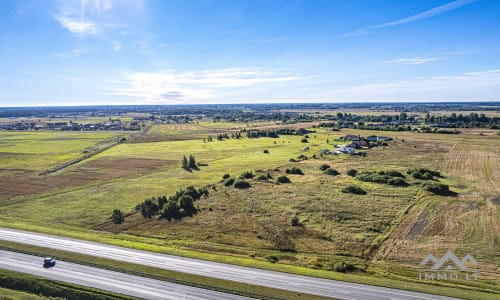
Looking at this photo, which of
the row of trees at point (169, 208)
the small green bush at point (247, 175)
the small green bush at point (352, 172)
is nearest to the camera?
the row of trees at point (169, 208)

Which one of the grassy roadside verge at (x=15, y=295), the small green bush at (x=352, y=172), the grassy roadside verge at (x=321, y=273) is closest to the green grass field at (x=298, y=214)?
the grassy roadside verge at (x=321, y=273)

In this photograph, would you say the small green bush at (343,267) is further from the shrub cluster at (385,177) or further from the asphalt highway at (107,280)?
the shrub cluster at (385,177)

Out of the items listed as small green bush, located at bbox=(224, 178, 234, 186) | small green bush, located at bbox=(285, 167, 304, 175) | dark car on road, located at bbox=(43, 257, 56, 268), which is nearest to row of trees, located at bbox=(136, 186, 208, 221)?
small green bush, located at bbox=(224, 178, 234, 186)

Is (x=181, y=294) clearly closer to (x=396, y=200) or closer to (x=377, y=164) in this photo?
(x=396, y=200)

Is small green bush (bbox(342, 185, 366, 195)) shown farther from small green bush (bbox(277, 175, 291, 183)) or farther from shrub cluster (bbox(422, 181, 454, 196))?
small green bush (bbox(277, 175, 291, 183))

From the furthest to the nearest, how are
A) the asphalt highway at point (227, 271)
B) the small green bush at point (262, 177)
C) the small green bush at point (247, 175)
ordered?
1. the small green bush at point (247, 175)
2. the small green bush at point (262, 177)
3. the asphalt highway at point (227, 271)

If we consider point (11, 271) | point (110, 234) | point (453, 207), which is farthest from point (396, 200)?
point (11, 271)

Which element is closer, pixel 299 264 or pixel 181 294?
pixel 181 294
